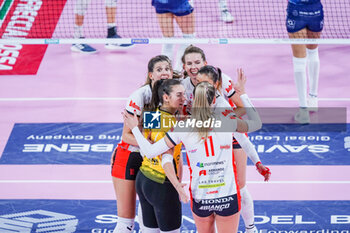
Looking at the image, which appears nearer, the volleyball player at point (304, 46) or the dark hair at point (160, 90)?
the dark hair at point (160, 90)

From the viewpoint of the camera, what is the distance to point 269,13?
535 inches

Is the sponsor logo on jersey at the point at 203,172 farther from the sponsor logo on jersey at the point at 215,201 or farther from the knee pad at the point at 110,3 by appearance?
the knee pad at the point at 110,3

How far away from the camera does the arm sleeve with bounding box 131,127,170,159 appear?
6.05 metres

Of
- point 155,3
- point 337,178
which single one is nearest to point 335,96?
point 337,178

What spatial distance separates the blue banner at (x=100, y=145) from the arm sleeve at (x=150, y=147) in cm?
331

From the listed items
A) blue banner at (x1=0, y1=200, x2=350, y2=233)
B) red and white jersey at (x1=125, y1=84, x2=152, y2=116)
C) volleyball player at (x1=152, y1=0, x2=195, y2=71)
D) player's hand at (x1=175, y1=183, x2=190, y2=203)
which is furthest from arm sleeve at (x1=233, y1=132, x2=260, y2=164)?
volleyball player at (x1=152, y1=0, x2=195, y2=71)

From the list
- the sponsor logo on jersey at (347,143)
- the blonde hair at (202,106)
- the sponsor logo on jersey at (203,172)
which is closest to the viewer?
the blonde hair at (202,106)

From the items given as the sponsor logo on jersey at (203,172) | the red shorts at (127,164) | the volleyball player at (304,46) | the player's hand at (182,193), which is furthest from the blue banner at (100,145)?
the player's hand at (182,193)

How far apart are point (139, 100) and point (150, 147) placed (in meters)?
0.69

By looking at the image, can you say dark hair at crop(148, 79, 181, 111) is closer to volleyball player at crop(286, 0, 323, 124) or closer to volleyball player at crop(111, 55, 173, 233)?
volleyball player at crop(111, 55, 173, 233)

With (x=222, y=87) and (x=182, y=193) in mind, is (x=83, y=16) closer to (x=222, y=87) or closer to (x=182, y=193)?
(x=222, y=87)

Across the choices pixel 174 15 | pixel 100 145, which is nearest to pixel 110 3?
pixel 174 15

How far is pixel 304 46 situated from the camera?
1030cm

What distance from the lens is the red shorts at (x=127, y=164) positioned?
6656 mm
